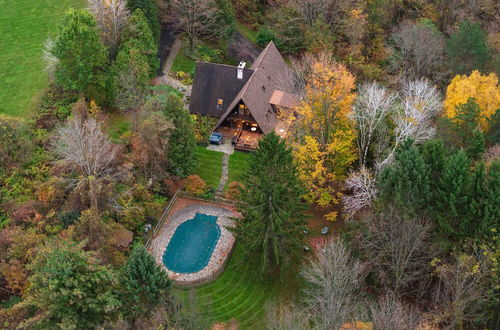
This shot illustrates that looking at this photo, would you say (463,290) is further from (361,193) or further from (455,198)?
(361,193)

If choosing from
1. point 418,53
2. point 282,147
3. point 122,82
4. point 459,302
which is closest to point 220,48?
point 122,82

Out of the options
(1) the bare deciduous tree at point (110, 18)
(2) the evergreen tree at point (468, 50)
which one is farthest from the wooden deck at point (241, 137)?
(2) the evergreen tree at point (468, 50)

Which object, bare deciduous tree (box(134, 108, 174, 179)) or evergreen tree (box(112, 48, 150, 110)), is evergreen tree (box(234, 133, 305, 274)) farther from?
evergreen tree (box(112, 48, 150, 110))

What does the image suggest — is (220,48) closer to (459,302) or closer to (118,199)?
(118,199)

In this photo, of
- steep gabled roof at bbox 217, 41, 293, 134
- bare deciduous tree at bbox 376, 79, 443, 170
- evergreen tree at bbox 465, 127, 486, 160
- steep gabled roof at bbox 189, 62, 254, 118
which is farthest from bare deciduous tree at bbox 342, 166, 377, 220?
steep gabled roof at bbox 189, 62, 254, 118

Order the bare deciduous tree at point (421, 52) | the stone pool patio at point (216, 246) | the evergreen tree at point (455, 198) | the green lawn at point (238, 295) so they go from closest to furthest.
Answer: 1. the evergreen tree at point (455, 198)
2. the green lawn at point (238, 295)
3. the stone pool patio at point (216, 246)
4. the bare deciduous tree at point (421, 52)

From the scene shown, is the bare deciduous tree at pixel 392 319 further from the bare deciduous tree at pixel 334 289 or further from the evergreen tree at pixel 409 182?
→ the evergreen tree at pixel 409 182
